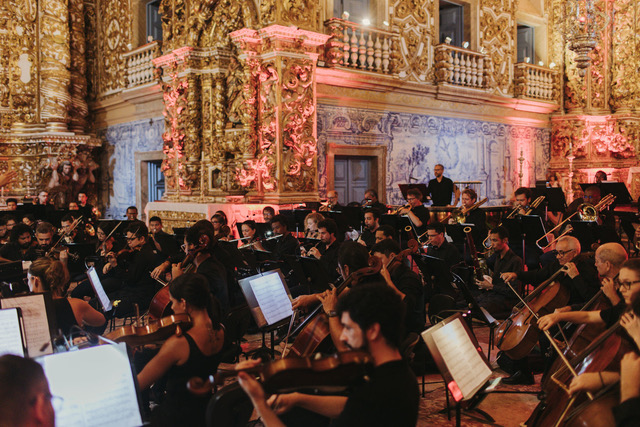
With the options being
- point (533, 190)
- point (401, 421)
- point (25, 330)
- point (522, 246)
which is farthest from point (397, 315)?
point (533, 190)

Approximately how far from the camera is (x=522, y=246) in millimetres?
8703

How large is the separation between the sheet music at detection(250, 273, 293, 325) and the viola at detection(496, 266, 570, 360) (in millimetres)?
1876

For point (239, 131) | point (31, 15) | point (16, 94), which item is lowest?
point (239, 131)

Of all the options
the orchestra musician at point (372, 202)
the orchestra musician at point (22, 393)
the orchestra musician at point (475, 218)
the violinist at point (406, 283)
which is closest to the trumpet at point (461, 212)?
the orchestra musician at point (475, 218)

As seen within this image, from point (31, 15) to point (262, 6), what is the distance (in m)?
8.29

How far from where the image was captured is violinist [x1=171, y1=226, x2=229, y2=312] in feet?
17.9

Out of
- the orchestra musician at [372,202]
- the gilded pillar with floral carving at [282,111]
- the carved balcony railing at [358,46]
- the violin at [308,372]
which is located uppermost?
the carved balcony railing at [358,46]

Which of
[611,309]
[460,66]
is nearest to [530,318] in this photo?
[611,309]

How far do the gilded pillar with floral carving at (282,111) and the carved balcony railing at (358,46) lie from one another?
800 mm

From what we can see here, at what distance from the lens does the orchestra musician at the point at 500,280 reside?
6227 millimetres

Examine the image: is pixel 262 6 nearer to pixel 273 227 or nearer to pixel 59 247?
pixel 273 227

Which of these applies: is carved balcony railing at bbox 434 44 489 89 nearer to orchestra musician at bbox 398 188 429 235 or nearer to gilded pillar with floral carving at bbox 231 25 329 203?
gilded pillar with floral carving at bbox 231 25 329 203

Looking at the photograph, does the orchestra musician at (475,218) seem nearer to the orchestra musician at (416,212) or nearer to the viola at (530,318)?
the orchestra musician at (416,212)

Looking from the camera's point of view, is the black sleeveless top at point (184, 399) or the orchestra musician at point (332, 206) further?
the orchestra musician at point (332, 206)
